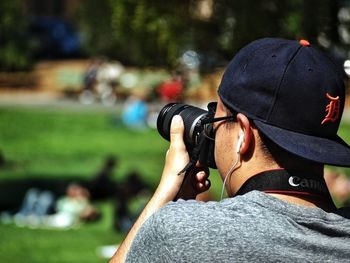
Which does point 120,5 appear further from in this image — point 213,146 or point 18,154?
point 18,154

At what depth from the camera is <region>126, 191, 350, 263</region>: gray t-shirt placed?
1.95 meters

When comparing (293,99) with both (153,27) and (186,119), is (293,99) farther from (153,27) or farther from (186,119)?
(153,27)

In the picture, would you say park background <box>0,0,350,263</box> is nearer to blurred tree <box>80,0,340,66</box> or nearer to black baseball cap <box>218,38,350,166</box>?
blurred tree <box>80,0,340,66</box>

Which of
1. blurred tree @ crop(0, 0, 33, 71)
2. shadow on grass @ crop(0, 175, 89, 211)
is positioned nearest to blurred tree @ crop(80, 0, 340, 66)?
shadow on grass @ crop(0, 175, 89, 211)

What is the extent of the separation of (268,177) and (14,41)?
87.4 ft

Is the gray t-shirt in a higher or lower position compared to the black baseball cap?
lower

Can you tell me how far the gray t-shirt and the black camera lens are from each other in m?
0.27

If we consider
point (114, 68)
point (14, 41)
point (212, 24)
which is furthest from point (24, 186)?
point (14, 41)

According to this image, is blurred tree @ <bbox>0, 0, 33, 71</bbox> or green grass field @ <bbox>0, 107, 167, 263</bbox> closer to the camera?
green grass field @ <bbox>0, 107, 167, 263</bbox>

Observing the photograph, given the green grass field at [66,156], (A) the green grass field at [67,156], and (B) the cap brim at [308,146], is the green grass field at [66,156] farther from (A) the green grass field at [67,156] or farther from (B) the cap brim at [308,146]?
(B) the cap brim at [308,146]

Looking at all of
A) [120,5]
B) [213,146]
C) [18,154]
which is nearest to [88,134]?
[18,154]

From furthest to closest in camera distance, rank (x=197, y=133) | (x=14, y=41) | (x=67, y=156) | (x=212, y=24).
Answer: (x=14, y=41) → (x=67, y=156) → (x=212, y=24) → (x=197, y=133)

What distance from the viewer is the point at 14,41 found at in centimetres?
2806

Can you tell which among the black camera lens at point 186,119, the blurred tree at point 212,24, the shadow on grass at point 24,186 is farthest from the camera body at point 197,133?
the shadow on grass at point 24,186
